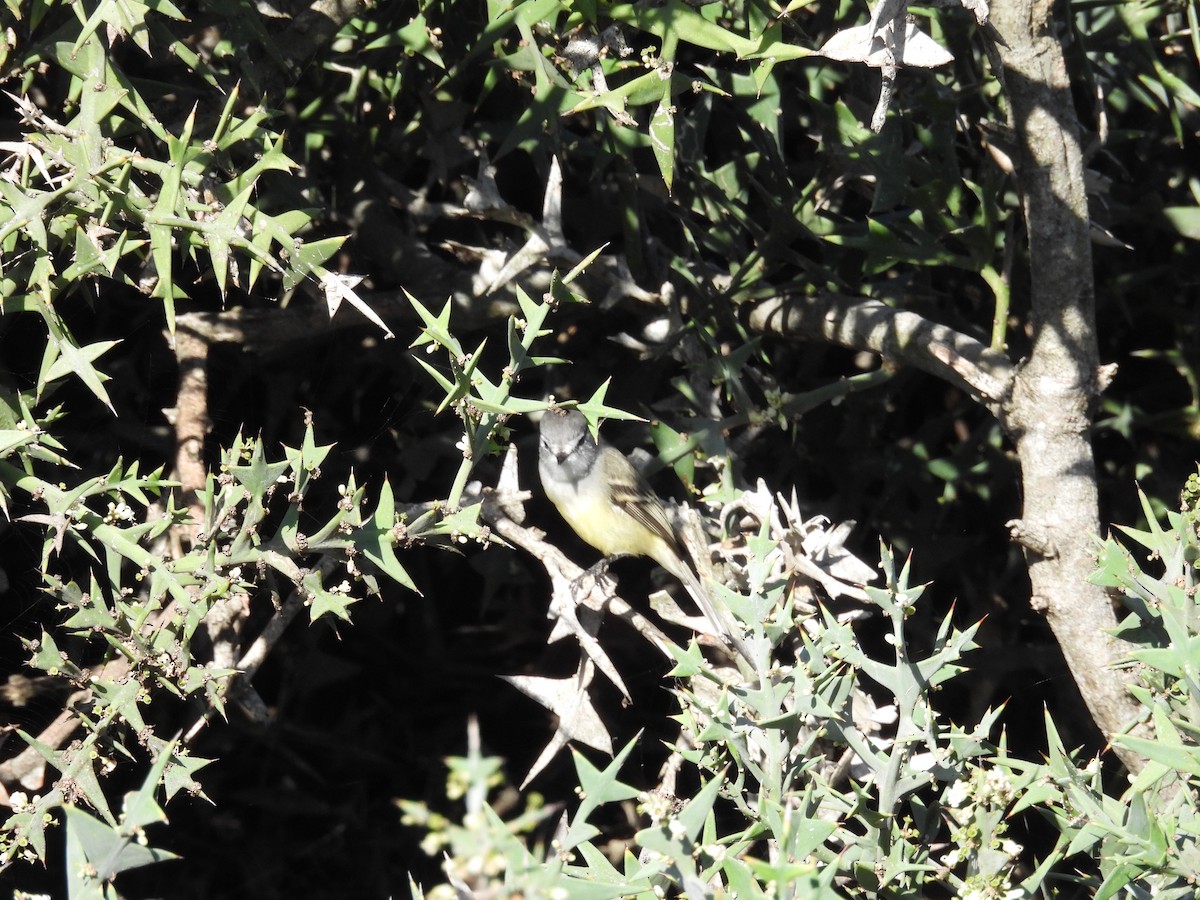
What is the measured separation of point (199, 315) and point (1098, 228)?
6.52 feet

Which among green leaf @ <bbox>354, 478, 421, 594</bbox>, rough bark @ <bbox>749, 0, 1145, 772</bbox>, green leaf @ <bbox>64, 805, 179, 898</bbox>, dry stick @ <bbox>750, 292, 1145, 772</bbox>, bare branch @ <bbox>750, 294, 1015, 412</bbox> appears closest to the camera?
green leaf @ <bbox>64, 805, 179, 898</bbox>

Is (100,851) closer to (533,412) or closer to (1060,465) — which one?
(533,412)

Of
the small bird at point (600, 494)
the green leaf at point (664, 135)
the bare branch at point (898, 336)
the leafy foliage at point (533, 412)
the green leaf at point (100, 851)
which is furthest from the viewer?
the small bird at point (600, 494)

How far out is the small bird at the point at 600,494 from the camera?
120 inches

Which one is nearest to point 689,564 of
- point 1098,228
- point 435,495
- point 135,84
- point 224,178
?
point 435,495

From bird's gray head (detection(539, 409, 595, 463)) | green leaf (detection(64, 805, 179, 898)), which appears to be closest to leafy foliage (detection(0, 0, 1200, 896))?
green leaf (detection(64, 805, 179, 898))

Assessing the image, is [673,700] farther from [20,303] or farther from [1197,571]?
[20,303]

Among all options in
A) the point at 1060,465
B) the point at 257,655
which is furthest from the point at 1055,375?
the point at 257,655

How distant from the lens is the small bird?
304 cm

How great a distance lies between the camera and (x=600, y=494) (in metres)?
3.21

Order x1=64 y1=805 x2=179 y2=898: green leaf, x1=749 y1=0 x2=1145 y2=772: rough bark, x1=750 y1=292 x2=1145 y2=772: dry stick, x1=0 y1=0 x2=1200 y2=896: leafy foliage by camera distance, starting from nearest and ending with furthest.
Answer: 1. x1=64 y1=805 x2=179 y2=898: green leaf
2. x1=0 y1=0 x2=1200 y2=896: leafy foliage
3. x1=749 y1=0 x2=1145 y2=772: rough bark
4. x1=750 y1=292 x2=1145 y2=772: dry stick

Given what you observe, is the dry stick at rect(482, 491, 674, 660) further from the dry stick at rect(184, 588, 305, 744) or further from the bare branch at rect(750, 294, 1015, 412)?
the bare branch at rect(750, 294, 1015, 412)

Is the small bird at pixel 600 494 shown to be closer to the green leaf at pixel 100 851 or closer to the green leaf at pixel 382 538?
the green leaf at pixel 382 538

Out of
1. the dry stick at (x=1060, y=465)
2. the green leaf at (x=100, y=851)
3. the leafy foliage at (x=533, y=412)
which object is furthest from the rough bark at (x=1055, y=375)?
the green leaf at (x=100, y=851)
